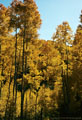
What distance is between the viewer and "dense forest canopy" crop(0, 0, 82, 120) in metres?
11.2

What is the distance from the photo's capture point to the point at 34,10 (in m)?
11.2

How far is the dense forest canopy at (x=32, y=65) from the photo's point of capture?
439 inches

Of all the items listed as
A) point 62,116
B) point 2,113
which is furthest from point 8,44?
point 62,116

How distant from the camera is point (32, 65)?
12672mm

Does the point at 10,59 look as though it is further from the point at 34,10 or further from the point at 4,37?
the point at 34,10

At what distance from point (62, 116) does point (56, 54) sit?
25.7 ft

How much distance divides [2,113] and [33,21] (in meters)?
9.83

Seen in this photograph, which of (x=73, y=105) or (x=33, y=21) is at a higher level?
(x=33, y=21)

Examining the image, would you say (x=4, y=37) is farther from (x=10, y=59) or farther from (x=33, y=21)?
(x=33, y=21)

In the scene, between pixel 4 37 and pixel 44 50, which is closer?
pixel 4 37

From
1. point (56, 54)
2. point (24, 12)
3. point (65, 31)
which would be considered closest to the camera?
point (24, 12)

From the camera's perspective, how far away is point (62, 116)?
15.5 meters

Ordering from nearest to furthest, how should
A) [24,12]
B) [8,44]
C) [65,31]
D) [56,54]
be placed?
[24,12] < [8,44] < [65,31] < [56,54]

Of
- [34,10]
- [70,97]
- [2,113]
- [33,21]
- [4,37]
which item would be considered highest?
[34,10]
